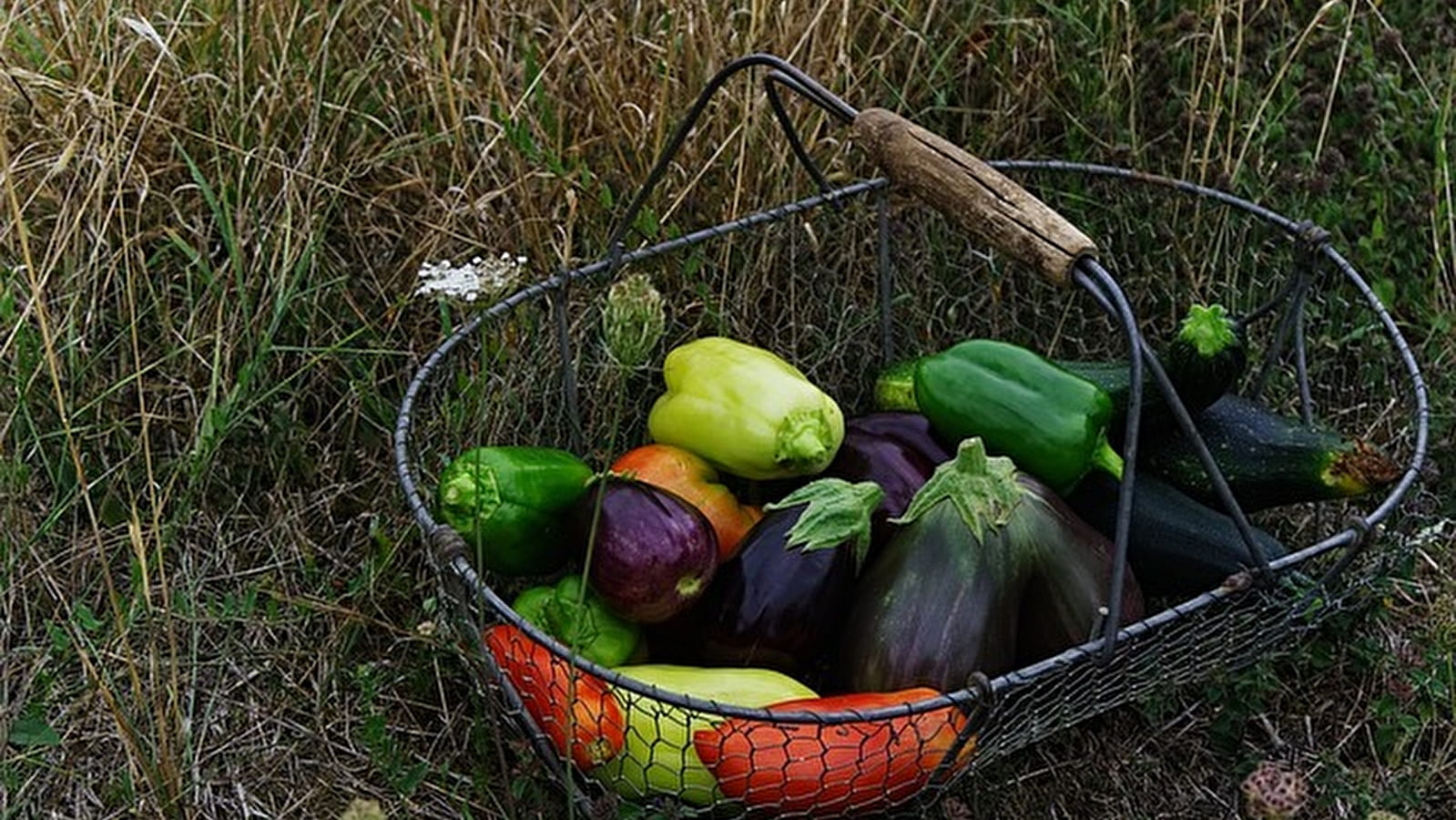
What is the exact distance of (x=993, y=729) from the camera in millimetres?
1561

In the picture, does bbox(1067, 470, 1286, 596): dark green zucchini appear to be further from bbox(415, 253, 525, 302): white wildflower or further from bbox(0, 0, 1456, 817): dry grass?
bbox(415, 253, 525, 302): white wildflower

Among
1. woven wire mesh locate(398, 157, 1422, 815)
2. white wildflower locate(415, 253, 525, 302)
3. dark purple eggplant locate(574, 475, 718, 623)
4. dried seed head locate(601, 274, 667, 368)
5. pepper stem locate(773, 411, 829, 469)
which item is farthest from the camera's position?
pepper stem locate(773, 411, 829, 469)

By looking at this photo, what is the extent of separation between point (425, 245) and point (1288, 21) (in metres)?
1.09

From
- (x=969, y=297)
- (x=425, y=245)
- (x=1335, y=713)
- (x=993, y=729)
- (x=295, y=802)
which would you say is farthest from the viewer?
(x=969, y=297)

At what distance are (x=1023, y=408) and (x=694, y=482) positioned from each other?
32cm

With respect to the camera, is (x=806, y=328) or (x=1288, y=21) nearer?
(x=806, y=328)

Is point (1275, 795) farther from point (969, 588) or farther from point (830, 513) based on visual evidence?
point (830, 513)

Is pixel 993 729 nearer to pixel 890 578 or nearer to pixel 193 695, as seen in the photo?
pixel 890 578

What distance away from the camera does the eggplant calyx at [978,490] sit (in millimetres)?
1631

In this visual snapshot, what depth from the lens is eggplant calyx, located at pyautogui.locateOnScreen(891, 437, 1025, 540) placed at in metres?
1.63

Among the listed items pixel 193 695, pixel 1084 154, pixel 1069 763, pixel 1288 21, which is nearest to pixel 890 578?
pixel 1069 763

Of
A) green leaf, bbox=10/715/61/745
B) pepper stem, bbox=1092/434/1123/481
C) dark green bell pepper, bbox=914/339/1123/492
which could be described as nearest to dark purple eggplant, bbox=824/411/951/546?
dark green bell pepper, bbox=914/339/1123/492

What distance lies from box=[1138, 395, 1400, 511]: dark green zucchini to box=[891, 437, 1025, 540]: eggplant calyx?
299 mm

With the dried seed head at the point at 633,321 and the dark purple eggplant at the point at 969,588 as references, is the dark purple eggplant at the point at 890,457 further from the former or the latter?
the dried seed head at the point at 633,321
